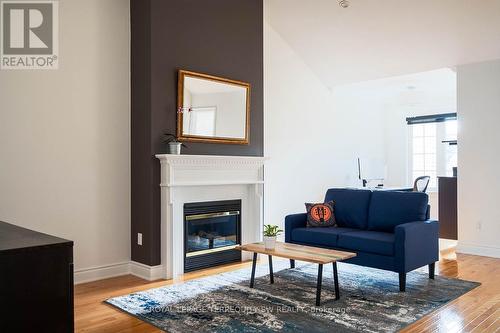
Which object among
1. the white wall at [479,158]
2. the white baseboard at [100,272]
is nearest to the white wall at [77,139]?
the white baseboard at [100,272]

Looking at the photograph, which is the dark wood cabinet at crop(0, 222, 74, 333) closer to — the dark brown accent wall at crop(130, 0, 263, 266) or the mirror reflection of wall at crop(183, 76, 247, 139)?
the dark brown accent wall at crop(130, 0, 263, 266)

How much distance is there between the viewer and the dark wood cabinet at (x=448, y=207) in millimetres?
6191

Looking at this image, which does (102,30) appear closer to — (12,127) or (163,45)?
(163,45)

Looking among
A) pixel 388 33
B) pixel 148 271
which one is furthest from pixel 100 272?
pixel 388 33

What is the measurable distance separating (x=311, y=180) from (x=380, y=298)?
3.49 m

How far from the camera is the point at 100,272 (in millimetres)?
4430

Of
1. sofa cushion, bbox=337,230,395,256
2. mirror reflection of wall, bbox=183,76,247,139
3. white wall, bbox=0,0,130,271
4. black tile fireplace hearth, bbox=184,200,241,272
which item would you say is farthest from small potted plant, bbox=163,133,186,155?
sofa cushion, bbox=337,230,395,256

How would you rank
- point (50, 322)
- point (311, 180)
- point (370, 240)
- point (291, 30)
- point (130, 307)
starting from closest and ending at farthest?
point (50, 322) → point (130, 307) → point (370, 240) → point (291, 30) → point (311, 180)

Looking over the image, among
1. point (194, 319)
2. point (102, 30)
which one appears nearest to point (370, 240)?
point (194, 319)

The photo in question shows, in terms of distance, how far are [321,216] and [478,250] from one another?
7.71 ft

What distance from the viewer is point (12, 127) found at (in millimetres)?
3891

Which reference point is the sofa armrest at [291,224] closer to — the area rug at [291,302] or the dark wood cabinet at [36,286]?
the area rug at [291,302]

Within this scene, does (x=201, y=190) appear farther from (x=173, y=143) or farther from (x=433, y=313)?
(x=433, y=313)

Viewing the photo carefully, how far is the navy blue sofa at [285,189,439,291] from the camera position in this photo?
12.9 ft
